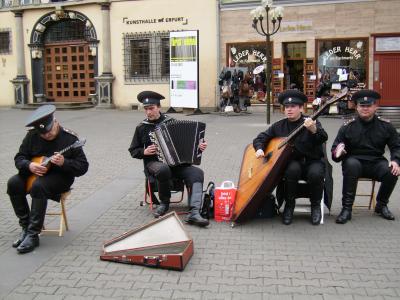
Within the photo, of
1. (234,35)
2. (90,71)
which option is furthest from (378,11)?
(90,71)

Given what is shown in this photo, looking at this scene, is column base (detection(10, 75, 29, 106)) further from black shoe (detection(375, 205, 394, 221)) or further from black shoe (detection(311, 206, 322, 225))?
black shoe (detection(375, 205, 394, 221))

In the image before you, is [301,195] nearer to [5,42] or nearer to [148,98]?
[148,98]

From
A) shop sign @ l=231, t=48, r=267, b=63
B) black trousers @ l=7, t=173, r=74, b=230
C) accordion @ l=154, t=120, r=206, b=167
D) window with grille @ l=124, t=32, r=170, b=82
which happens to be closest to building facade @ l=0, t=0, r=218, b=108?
window with grille @ l=124, t=32, r=170, b=82

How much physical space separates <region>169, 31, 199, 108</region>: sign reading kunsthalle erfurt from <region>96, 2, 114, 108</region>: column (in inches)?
136

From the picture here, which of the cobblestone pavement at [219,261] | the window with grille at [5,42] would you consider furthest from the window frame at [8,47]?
the cobblestone pavement at [219,261]

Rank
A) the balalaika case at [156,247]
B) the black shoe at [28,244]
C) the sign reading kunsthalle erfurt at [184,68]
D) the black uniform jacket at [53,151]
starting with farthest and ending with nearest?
the sign reading kunsthalle erfurt at [184,68] < the black uniform jacket at [53,151] < the black shoe at [28,244] < the balalaika case at [156,247]

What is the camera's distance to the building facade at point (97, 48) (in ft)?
71.5

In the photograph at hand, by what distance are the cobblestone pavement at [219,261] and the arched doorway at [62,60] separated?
56.4 ft

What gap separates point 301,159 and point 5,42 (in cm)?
2216

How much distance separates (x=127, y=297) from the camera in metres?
4.14

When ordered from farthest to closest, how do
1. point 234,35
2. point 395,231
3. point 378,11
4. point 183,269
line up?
1. point 234,35
2. point 378,11
3. point 395,231
4. point 183,269

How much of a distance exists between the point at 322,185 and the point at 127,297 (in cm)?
272

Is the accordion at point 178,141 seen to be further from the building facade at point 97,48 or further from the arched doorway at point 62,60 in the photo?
the arched doorway at point 62,60

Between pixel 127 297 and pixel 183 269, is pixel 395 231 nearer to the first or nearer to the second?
pixel 183 269
